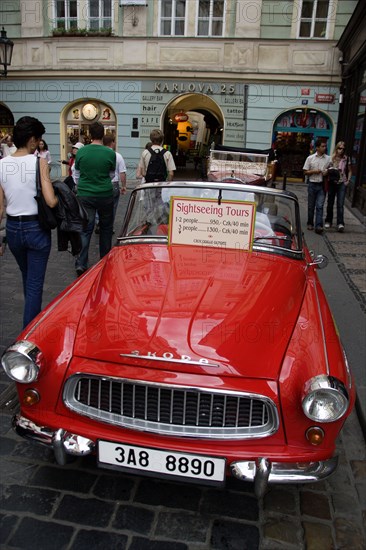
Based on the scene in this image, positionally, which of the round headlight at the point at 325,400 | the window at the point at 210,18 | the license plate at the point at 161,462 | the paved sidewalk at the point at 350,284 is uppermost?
the window at the point at 210,18

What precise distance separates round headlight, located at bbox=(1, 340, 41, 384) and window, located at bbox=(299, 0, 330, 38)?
17648mm

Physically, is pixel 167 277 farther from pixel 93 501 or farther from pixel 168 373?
pixel 93 501

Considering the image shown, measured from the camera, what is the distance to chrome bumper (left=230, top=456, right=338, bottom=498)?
2.22 m

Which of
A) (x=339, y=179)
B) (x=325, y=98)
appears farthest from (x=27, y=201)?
(x=325, y=98)

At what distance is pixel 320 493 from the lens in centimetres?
271

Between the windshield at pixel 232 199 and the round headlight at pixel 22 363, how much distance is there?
161 cm

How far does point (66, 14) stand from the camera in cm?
1773

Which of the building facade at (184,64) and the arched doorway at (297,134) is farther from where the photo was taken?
the arched doorway at (297,134)

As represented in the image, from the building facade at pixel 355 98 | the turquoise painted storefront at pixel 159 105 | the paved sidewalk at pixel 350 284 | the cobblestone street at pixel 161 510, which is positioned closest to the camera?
the cobblestone street at pixel 161 510

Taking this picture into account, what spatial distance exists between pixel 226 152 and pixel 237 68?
6.61 m

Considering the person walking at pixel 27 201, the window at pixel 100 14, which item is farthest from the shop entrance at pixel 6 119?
the person walking at pixel 27 201

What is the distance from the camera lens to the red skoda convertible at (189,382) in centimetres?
227

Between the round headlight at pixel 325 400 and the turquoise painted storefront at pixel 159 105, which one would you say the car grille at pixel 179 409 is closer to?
the round headlight at pixel 325 400

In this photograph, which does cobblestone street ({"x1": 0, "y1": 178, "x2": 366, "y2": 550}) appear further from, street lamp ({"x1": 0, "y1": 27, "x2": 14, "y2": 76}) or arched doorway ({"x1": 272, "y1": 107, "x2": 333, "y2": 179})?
arched doorway ({"x1": 272, "y1": 107, "x2": 333, "y2": 179})
